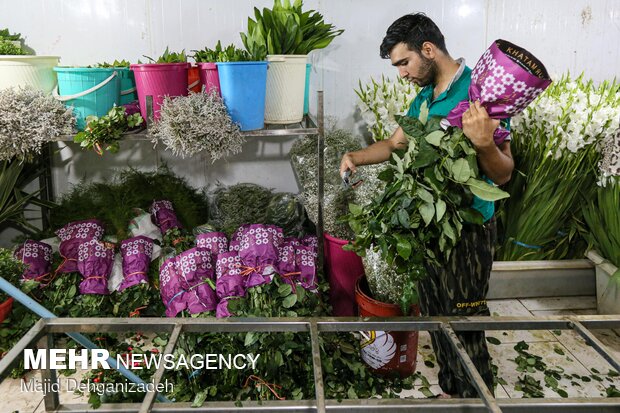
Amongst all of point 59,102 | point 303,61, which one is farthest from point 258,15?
point 59,102

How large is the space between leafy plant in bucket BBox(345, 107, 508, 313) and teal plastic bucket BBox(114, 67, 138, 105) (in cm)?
165

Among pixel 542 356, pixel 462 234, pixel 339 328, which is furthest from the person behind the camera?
pixel 542 356

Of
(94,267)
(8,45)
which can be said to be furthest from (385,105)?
(8,45)

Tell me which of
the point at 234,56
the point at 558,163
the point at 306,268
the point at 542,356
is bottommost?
the point at 542,356

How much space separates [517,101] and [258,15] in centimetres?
159

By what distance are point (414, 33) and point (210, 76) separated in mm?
1074

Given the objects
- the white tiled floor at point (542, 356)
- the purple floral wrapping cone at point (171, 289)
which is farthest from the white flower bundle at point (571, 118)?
the purple floral wrapping cone at point (171, 289)

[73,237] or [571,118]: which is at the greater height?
[571,118]

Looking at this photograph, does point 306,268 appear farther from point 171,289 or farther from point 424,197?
point 424,197

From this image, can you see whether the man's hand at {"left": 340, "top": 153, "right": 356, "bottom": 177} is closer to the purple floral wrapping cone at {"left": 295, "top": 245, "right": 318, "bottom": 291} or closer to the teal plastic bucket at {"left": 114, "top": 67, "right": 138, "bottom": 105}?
the purple floral wrapping cone at {"left": 295, "top": 245, "right": 318, "bottom": 291}

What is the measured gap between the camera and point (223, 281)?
266 centimetres

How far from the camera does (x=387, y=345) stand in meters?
2.48

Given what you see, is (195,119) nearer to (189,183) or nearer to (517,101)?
(189,183)

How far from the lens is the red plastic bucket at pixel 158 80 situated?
2.58 metres
